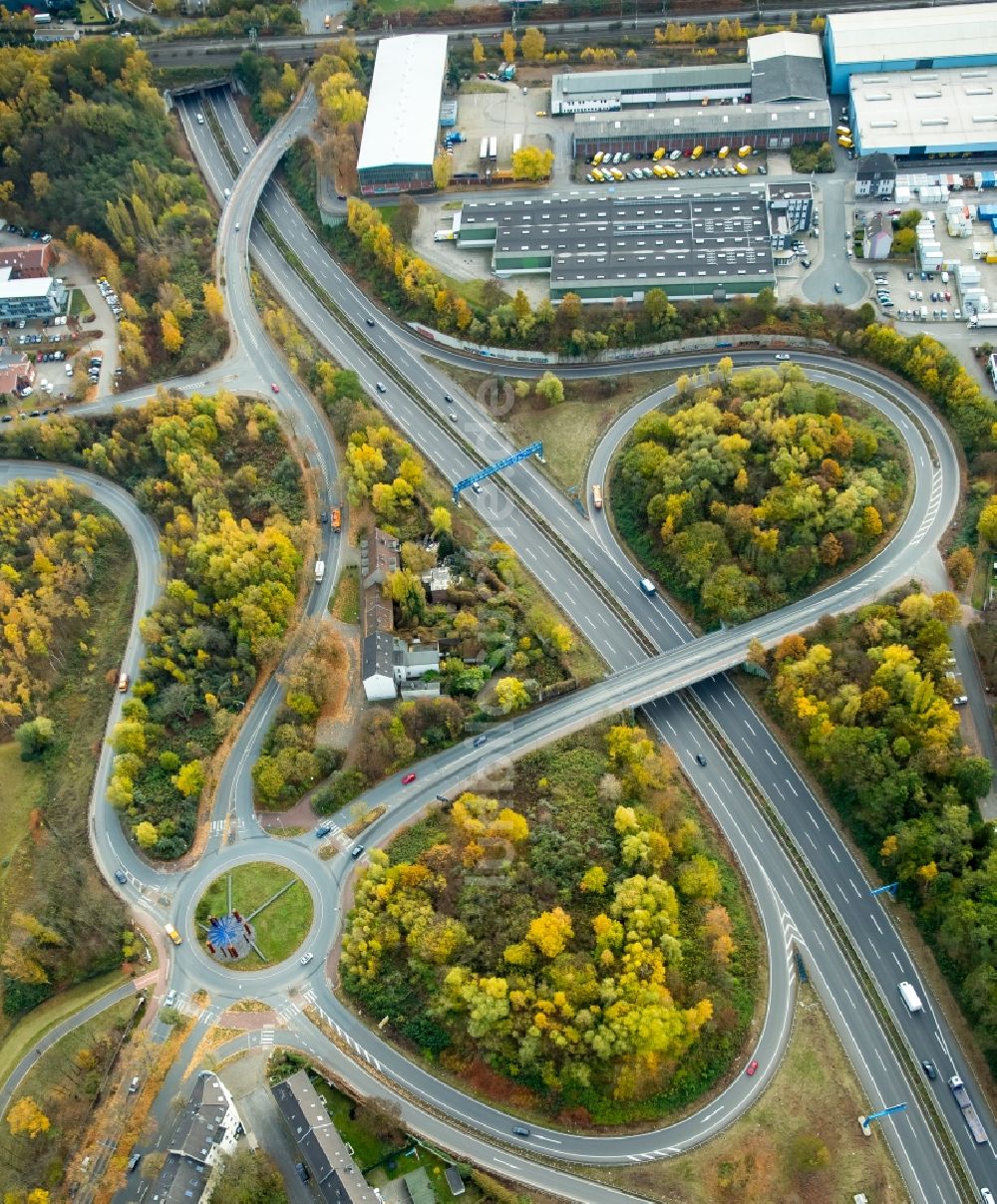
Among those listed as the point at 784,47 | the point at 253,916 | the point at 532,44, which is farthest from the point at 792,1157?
the point at 532,44

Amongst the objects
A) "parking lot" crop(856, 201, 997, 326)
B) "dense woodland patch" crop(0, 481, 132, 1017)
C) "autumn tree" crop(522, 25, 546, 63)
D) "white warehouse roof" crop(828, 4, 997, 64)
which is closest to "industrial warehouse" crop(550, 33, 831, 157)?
"white warehouse roof" crop(828, 4, 997, 64)

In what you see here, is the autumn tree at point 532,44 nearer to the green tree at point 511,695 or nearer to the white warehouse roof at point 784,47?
the white warehouse roof at point 784,47

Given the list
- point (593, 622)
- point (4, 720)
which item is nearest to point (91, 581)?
point (4, 720)

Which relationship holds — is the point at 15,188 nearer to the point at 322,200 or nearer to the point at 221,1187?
the point at 322,200

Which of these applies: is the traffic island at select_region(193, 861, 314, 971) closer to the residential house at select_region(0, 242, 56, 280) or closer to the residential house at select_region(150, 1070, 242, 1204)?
the residential house at select_region(150, 1070, 242, 1204)

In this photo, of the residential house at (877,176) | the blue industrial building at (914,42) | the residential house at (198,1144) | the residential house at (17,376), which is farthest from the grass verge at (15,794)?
the blue industrial building at (914,42)

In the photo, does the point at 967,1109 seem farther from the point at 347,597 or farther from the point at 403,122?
the point at 403,122

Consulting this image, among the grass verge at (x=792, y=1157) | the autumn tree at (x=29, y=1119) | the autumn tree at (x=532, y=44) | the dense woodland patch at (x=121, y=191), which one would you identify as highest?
the autumn tree at (x=532, y=44)
